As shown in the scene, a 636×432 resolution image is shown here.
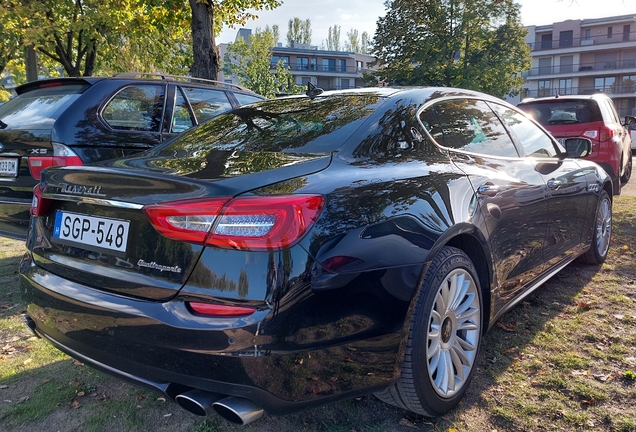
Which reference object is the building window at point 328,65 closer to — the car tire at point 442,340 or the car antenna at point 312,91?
Result: the car antenna at point 312,91

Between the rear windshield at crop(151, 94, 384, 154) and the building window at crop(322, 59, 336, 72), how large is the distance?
242 ft

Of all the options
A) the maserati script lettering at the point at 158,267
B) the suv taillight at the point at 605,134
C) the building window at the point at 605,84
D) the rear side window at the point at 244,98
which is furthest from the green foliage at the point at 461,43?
the maserati script lettering at the point at 158,267

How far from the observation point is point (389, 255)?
206 cm

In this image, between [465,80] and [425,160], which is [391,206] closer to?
[425,160]

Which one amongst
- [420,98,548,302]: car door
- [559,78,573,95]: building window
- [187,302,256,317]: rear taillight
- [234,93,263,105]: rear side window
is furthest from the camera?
[559,78,573,95]: building window

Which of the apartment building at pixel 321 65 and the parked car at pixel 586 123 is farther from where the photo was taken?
the apartment building at pixel 321 65

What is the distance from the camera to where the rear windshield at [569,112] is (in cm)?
802

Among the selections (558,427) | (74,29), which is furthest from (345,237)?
(74,29)

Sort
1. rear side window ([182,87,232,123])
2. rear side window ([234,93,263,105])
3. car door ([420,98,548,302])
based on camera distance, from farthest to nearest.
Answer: rear side window ([234,93,263,105])
rear side window ([182,87,232,123])
car door ([420,98,548,302])

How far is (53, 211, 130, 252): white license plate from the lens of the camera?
202 centimetres

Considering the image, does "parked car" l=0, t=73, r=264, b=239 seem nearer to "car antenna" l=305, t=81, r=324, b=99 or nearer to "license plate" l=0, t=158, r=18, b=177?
"license plate" l=0, t=158, r=18, b=177

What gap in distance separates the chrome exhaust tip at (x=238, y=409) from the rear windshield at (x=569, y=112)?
7584 millimetres

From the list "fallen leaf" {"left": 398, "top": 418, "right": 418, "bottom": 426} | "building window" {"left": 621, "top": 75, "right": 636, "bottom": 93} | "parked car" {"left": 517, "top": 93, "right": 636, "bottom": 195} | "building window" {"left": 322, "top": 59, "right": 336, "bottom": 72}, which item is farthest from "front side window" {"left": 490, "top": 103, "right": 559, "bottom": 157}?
"building window" {"left": 322, "top": 59, "right": 336, "bottom": 72}

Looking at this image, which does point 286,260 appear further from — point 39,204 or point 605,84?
point 605,84
